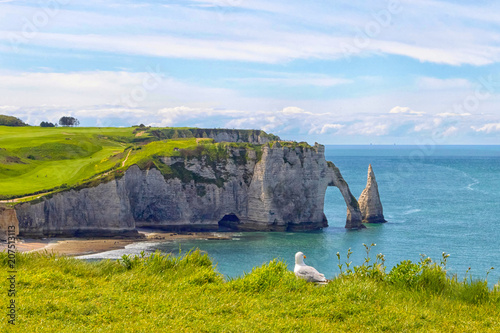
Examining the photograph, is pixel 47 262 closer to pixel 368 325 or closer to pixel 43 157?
pixel 368 325

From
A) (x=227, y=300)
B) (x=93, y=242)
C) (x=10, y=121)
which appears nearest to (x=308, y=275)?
(x=227, y=300)

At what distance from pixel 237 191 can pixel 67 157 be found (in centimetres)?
3518

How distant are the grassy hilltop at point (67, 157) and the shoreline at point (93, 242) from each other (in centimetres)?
865

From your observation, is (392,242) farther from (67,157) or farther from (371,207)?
(67,157)

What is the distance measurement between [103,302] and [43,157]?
3528 inches

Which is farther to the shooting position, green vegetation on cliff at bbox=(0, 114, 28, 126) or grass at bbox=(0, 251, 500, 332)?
green vegetation on cliff at bbox=(0, 114, 28, 126)

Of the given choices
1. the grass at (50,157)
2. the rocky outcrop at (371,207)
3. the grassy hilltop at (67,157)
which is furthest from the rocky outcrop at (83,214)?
the rocky outcrop at (371,207)

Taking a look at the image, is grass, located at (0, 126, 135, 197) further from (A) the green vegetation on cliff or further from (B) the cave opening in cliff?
(B) the cave opening in cliff

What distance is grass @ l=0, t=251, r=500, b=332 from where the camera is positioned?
1238 centimetres

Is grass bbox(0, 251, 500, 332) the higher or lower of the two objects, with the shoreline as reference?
higher

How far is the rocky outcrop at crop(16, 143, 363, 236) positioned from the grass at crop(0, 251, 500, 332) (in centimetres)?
6401

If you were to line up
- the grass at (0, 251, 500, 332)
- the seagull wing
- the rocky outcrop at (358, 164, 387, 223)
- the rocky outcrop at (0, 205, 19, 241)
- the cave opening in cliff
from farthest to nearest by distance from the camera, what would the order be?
the rocky outcrop at (358, 164, 387, 223) < the cave opening in cliff < the rocky outcrop at (0, 205, 19, 241) < the seagull wing < the grass at (0, 251, 500, 332)

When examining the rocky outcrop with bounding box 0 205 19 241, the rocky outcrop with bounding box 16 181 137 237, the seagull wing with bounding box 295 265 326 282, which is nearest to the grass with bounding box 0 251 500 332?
the seagull wing with bounding box 295 265 326 282

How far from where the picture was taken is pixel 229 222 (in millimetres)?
87562
